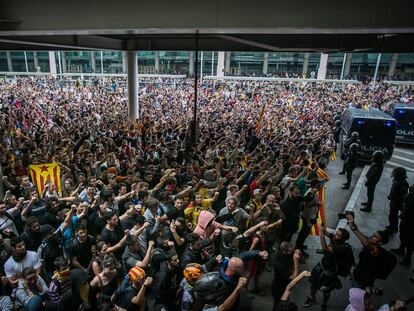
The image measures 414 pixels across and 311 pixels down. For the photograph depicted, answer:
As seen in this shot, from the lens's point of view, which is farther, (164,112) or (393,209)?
(164,112)

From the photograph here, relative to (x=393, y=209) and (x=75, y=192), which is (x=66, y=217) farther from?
(x=393, y=209)

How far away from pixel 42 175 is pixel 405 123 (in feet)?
61.6

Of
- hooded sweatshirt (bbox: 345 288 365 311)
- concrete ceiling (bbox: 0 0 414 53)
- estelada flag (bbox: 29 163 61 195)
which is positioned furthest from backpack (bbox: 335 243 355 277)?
estelada flag (bbox: 29 163 61 195)

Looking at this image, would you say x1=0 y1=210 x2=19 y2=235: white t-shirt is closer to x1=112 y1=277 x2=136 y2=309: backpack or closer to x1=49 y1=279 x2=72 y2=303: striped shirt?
x1=49 y1=279 x2=72 y2=303: striped shirt

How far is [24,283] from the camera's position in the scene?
12.5 ft

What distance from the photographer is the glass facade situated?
170 feet

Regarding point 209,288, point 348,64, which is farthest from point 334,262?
point 348,64

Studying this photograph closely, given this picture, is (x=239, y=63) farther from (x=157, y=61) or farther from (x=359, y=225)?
(x=359, y=225)

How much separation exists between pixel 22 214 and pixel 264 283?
4.36 metres

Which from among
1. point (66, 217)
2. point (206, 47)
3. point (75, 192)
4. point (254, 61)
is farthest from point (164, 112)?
point (254, 61)

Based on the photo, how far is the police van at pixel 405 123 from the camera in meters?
17.9

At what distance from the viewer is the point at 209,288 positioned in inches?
134

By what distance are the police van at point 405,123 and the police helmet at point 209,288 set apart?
18.4m

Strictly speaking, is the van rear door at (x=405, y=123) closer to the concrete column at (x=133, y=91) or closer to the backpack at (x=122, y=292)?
the concrete column at (x=133, y=91)
